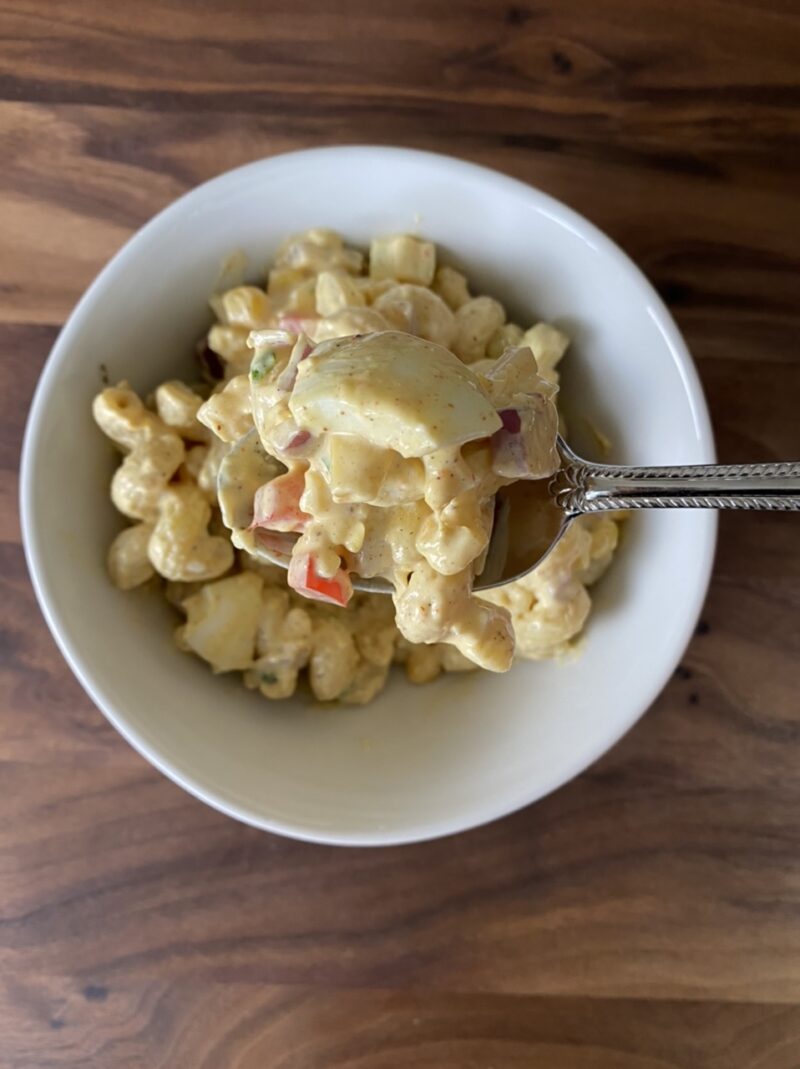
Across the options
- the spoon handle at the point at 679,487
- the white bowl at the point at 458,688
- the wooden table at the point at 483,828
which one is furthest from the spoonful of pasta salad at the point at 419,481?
the wooden table at the point at 483,828

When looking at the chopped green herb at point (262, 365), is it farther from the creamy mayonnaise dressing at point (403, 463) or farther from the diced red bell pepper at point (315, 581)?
the diced red bell pepper at point (315, 581)

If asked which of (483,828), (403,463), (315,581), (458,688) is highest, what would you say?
(403,463)

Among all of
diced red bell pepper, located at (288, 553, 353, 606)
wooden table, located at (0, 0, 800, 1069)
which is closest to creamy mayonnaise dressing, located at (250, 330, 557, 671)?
diced red bell pepper, located at (288, 553, 353, 606)

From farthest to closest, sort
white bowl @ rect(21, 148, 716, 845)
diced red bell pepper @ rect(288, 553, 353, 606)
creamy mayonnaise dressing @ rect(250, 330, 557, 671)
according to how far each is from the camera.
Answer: white bowl @ rect(21, 148, 716, 845) → diced red bell pepper @ rect(288, 553, 353, 606) → creamy mayonnaise dressing @ rect(250, 330, 557, 671)

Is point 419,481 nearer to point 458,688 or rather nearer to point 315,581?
point 315,581

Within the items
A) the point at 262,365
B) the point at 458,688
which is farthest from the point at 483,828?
the point at 262,365

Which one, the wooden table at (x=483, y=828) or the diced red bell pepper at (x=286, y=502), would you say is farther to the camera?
the wooden table at (x=483, y=828)

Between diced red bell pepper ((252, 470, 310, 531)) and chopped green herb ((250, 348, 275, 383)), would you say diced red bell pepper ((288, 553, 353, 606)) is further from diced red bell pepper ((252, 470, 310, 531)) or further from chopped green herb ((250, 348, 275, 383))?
chopped green herb ((250, 348, 275, 383))

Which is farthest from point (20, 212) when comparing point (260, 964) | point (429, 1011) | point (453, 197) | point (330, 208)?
point (429, 1011)

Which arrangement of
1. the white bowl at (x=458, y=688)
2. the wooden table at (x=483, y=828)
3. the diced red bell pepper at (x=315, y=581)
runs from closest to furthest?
→ the diced red bell pepper at (x=315, y=581) < the white bowl at (x=458, y=688) < the wooden table at (x=483, y=828)
